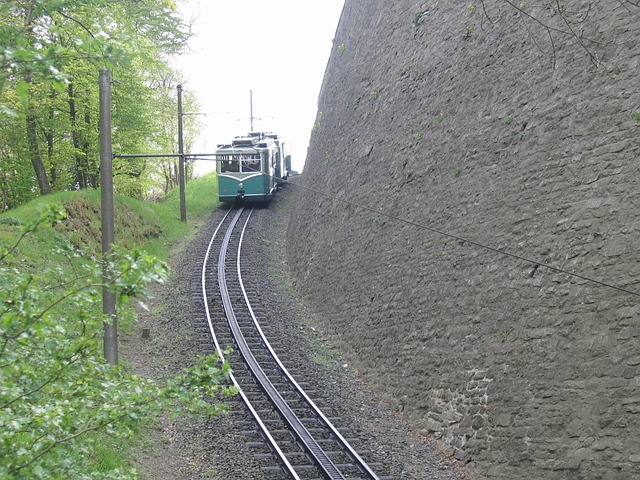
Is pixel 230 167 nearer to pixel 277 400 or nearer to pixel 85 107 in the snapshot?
pixel 85 107

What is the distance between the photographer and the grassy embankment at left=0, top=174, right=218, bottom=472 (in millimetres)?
9836

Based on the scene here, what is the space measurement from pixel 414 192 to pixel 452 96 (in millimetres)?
2280

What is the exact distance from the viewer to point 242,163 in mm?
29547

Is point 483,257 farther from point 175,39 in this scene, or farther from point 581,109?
point 175,39

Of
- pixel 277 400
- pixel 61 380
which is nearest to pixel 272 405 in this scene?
pixel 277 400

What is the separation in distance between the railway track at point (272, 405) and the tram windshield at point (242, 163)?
9.71 meters

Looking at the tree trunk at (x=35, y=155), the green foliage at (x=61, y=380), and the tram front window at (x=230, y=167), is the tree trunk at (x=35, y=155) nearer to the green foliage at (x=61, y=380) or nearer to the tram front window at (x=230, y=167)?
the tram front window at (x=230, y=167)

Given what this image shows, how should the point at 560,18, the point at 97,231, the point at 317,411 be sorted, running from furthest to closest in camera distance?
1. the point at 97,231
2. the point at 560,18
3. the point at 317,411

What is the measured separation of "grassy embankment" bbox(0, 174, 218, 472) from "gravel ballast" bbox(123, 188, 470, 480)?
0.74 m

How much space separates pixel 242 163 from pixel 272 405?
1891 cm

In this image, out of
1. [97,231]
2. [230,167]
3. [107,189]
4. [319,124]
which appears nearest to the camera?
[107,189]

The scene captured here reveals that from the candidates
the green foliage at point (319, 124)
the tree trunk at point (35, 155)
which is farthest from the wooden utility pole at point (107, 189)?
the green foliage at point (319, 124)

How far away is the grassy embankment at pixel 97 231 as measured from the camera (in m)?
9.84

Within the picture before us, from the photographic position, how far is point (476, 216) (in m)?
11.9
